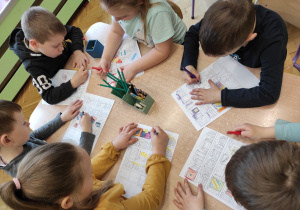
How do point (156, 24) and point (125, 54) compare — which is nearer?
point (156, 24)

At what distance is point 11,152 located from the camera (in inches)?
44.9

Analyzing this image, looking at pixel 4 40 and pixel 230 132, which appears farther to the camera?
pixel 4 40

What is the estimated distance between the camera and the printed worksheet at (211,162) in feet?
2.94

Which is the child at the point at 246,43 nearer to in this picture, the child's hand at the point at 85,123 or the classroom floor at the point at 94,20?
the child's hand at the point at 85,123

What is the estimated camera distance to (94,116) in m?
1.21

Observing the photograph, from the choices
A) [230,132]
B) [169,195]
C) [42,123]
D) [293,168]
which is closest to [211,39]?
[230,132]

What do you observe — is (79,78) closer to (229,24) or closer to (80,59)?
(80,59)

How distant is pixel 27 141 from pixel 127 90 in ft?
2.13

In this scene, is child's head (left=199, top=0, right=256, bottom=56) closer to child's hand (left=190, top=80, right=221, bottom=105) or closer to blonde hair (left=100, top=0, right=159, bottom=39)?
child's hand (left=190, top=80, right=221, bottom=105)

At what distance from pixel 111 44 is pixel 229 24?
2.46 feet

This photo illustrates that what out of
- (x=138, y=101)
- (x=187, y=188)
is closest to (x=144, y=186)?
(x=187, y=188)

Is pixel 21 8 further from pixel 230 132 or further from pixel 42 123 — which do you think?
→ pixel 230 132

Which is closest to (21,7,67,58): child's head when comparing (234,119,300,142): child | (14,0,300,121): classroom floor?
(234,119,300,142): child

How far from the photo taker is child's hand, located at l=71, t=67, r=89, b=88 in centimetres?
131
